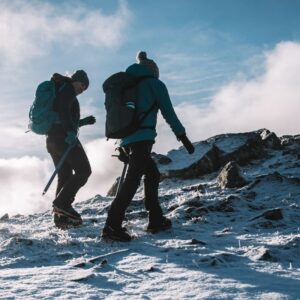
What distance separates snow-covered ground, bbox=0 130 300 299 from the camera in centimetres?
424

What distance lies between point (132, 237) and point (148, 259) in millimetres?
1377

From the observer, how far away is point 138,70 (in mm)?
7082

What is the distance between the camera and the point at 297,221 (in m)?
7.72

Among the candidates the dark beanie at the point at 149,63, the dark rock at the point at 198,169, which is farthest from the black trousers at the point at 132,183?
the dark rock at the point at 198,169

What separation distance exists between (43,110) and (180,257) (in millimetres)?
4094

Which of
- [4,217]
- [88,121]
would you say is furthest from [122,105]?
[4,217]

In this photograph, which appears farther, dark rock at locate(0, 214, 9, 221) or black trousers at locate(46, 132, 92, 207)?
dark rock at locate(0, 214, 9, 221)

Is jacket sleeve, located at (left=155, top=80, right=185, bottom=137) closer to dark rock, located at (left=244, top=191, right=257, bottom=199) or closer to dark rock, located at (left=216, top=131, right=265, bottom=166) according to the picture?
dark rock, located at (left=244, top=191, right=257, bottom=199)

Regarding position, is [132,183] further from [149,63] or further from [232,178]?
[232,178]

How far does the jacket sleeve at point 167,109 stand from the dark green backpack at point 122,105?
25 centimetres

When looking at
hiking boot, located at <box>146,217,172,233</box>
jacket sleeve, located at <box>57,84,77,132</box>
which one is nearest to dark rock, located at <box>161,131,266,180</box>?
jacket sleeve, located at <box>57,84,77,132</box>

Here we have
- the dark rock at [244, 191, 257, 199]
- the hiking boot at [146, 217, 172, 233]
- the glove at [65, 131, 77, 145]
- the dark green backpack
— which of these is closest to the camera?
the dark green backpack

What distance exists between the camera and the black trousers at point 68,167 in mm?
8445

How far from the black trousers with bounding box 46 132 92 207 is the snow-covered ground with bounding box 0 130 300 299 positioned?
0.67 m
